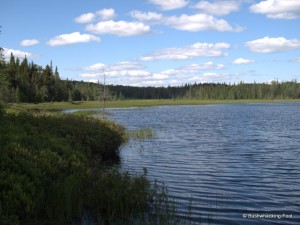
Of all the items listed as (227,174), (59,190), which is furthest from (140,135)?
(59,190)

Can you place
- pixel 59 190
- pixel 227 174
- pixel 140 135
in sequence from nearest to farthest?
pixel 59 190
pixel 227 174
pixel 140 135

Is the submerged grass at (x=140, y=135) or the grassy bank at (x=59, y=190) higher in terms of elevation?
the grassy bank at (x=59, y=190)

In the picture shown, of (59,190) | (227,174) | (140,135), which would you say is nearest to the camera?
(59,190)

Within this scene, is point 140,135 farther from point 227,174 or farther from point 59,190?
point 59,190

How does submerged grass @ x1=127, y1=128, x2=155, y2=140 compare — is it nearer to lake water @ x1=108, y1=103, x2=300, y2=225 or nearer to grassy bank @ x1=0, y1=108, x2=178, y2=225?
lake water @ x1=108, y1=103, x2=300, y2=225

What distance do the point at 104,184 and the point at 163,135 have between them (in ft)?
92.1

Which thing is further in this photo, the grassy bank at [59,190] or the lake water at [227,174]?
the lake water at [227,174]

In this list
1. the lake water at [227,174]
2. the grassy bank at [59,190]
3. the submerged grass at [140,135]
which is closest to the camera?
the grassy bank at [59,190]

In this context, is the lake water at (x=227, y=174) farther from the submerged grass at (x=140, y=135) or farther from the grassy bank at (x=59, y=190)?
the submerged grass at (x=140, y=135)

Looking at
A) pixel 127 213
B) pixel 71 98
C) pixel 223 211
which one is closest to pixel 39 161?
pixel 127 213

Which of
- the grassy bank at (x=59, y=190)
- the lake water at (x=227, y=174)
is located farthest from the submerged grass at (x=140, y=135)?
the grassy bank at (x=59, y=190)

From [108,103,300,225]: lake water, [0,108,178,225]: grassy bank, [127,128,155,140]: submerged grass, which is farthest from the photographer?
[127,128,155,140]: submerged grass

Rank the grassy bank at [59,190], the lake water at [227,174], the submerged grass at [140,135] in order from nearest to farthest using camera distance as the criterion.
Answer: the grassy bank at [59,190]
the lake water at [227,174]
the submerged grass at [140,135]

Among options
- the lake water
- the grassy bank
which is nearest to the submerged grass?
the lake water
